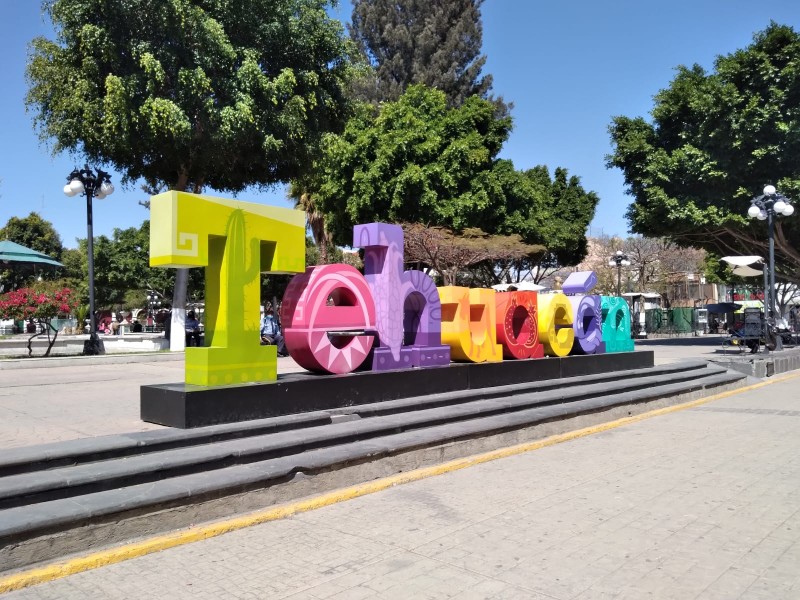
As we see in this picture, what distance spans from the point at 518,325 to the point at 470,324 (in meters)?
1.68

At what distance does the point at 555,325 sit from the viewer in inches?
510

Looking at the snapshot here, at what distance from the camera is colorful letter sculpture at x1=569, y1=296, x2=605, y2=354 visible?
520 inches

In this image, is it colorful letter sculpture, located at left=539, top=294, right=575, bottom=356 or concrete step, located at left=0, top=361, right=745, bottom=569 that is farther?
colorful letter sculpture, located at left=539, top=294, right=575, bottom=356

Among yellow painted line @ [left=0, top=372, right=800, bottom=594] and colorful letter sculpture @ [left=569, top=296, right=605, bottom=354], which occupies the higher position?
colorful letter sculpture @ [left=569, top=296, right=605, bottom=354]

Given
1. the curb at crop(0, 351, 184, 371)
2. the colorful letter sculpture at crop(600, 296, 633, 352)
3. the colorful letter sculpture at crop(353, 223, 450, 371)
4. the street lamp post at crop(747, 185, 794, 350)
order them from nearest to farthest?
1. the colorful letter sculpture at crop(353, 223, 450, 371)
2. the colorful letter sculpture at crop(600, 296, 633, 352)
3. the curb at crop(0, 351, 184, 371)
4. the street lamp post at crop(747, 185, 794, 350)

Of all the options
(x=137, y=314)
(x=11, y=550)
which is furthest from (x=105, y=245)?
(x=11, y=550)

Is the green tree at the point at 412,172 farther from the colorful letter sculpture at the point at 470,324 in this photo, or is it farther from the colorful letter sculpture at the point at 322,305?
the colorful letter sculpture at the point at 470,324

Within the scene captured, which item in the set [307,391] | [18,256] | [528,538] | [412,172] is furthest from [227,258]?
[412,172]

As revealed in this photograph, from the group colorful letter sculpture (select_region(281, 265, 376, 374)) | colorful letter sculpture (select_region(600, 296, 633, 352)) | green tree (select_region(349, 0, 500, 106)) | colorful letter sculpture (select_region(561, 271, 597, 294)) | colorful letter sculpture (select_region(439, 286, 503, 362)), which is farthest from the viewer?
green tree (select_region(349, 0, 500, 106))

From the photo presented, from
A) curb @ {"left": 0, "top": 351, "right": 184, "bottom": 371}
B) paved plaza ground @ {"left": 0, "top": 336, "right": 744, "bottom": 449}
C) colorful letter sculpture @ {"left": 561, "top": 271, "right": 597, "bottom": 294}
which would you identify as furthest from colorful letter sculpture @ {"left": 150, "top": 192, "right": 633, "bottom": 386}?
curb @ {"left": 0, "top": 351, "right": 184, "bottom": 371}

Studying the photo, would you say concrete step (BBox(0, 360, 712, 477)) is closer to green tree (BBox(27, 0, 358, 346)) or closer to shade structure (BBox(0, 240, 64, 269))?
green tree (BBox(27, 0, 358, 346))

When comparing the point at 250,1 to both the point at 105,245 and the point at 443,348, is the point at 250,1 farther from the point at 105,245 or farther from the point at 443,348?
the point at 105,245

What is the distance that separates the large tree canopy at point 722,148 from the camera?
23.7 metres

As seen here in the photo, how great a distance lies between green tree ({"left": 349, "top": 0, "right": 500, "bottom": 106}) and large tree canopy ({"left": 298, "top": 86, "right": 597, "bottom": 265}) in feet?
47.4
